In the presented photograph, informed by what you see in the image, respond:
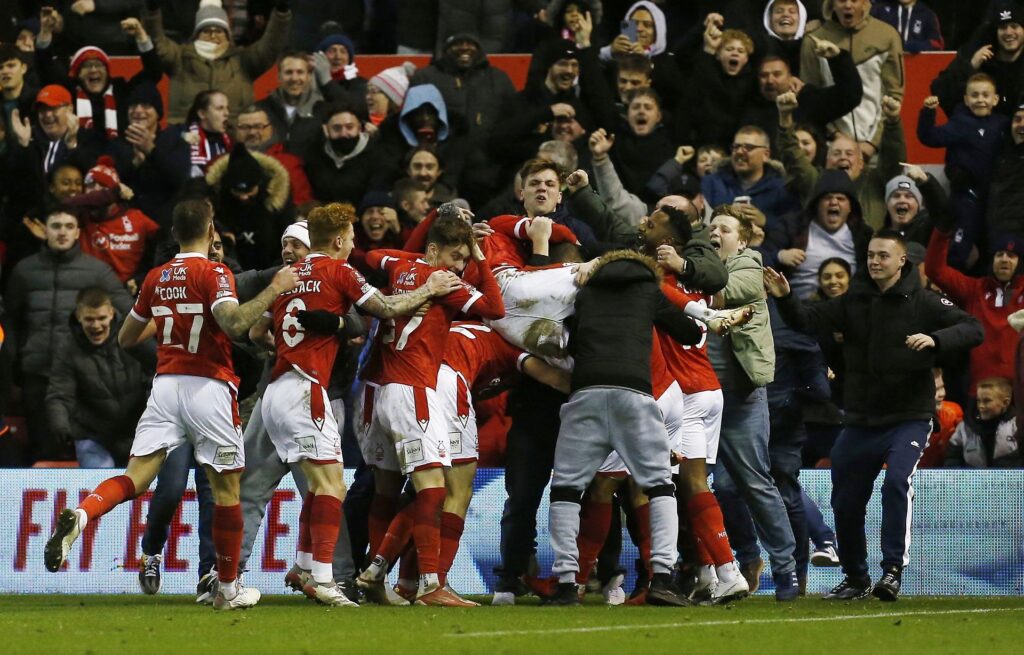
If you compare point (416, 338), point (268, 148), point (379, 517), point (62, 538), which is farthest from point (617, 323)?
point (268, 148)

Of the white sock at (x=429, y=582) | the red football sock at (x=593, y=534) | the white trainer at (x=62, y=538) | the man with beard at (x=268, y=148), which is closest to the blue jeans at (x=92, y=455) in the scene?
the man with beard at (x=268, y=148)

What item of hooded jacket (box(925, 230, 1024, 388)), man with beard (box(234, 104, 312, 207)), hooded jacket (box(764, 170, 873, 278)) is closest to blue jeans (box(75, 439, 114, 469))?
man with beard (box(234, 104, 312, 207))

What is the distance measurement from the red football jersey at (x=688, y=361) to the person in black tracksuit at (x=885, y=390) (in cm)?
63

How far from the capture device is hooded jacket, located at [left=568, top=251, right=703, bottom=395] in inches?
411

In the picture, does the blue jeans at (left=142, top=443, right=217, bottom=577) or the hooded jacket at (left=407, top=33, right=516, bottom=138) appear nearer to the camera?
the blue jeans at (left=142, top=443, right=217, bottom=577)

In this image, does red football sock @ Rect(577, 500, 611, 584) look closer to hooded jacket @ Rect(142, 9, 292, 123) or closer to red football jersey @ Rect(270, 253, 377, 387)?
red football jersey @ Rect(270, 253, 377, 387)

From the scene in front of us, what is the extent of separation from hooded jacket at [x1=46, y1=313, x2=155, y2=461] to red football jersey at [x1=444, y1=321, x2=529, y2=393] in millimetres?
3596

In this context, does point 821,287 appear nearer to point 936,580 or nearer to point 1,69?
point 936,580

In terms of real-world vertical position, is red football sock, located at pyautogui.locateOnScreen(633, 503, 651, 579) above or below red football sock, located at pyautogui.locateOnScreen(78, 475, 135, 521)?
below

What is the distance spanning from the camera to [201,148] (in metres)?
16.0

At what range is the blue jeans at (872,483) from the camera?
1120 centimetres

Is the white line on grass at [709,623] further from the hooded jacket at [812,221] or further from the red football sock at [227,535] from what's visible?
the hooded jacket at [812,221]

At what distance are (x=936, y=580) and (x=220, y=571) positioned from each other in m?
5.50

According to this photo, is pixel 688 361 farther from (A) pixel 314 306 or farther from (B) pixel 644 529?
(A) pixel 314 306
